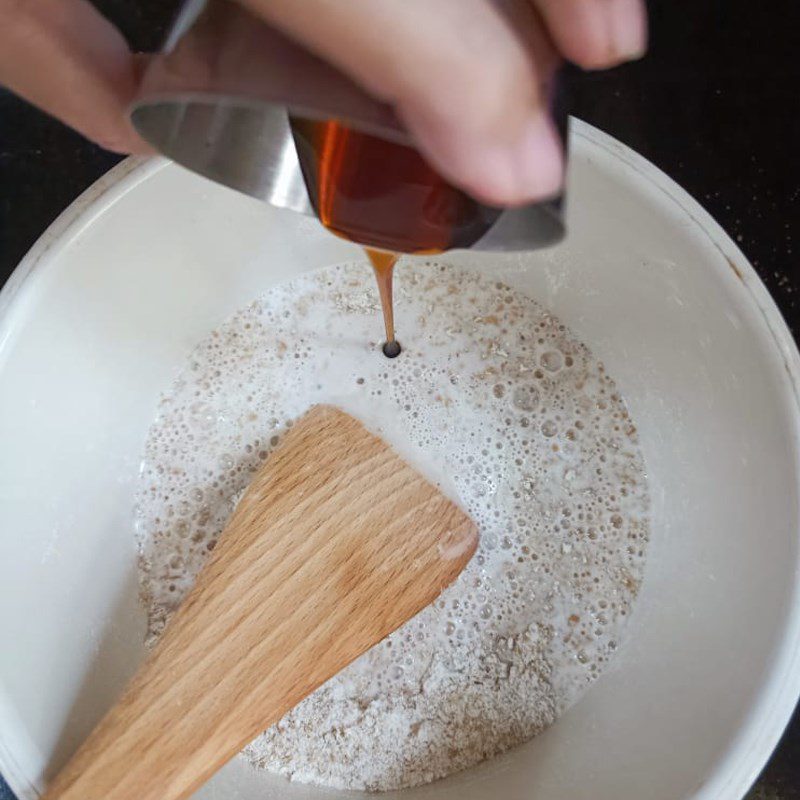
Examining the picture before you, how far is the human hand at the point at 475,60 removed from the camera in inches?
12.9

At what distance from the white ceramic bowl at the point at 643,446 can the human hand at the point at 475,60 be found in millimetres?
338

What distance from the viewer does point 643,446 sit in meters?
0.94

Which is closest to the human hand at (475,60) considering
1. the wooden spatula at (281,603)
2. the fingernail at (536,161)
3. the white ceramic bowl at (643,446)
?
the fingernail at (536,161)

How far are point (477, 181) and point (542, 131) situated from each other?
44 mm

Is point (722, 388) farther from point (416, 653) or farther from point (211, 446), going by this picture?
point (211, 446)

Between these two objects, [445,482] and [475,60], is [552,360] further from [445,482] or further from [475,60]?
[475,60]

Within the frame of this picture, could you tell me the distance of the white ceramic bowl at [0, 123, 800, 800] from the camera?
2.31 ft

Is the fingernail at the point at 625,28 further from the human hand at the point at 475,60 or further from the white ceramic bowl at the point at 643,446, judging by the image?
the white ceramic bowl at the point at 643,446

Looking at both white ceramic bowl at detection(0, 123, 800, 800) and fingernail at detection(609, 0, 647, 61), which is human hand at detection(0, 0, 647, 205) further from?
white ceramic bowl at detection(0, 123, 800, 800)

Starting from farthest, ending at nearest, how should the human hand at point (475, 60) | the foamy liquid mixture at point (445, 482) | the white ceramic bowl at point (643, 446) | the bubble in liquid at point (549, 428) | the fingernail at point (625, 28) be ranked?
1. the bubble in liquid at point (549, 428)
2. the foamy liquid mixture at point (445, 482)
3. the white ceramic bowl at point (643, 446)
4. the fingernail at point (625, 28)
5. the human hand at point (475, 60)

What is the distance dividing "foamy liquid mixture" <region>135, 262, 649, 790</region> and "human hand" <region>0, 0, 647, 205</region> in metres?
0.56

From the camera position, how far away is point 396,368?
1.02m

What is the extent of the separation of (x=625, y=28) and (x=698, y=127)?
0.56 meters

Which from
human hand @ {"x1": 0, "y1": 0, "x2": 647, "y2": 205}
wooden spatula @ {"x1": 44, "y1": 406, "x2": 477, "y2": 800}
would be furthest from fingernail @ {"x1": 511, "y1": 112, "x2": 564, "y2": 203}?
wooden spatula @ {"x1": 44, "y1": 406, "x2": 477, "y2": 800}
